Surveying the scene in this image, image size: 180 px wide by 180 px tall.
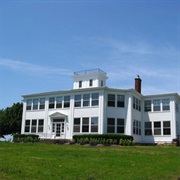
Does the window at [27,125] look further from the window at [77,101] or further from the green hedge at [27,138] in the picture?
the window at [77,101]

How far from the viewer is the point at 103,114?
3359cm

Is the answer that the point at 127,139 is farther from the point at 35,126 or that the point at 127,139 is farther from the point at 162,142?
the point at 35,126

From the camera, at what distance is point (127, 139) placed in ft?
101

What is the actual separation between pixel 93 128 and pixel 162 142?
29.6ft

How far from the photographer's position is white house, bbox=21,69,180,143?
34.1 meters

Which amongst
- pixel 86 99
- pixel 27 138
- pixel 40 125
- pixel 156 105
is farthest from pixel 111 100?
pixel 27 138

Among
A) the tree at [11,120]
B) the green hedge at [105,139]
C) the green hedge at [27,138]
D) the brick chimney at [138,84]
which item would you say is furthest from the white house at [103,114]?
the tree at [11,120]

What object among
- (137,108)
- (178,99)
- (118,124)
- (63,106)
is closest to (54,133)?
(63,106)

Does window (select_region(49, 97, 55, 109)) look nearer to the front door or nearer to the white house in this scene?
the white house

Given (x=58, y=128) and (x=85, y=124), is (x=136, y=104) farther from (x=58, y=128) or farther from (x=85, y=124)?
(x=58, y=128)

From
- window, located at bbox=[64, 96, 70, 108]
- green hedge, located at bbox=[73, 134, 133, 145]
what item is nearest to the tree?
window, located at bbox=[64, 96, 70, 108]

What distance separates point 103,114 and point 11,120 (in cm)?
2215

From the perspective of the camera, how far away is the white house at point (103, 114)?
112 ft

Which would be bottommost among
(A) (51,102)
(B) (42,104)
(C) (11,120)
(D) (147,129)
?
(D) (147,129)
